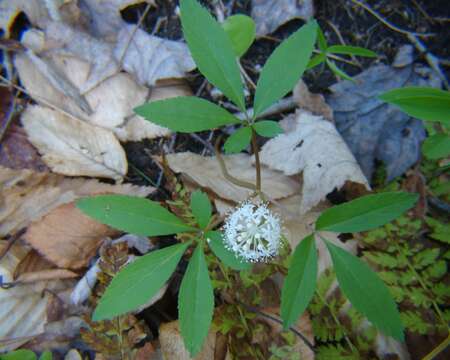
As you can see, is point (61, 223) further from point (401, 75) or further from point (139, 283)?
point (401, 75)

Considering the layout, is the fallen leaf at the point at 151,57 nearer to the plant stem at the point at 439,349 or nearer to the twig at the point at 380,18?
the twig at the point at 380,18

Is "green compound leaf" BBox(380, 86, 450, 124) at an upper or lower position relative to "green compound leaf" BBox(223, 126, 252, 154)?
upper

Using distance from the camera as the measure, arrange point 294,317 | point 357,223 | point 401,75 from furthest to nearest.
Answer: point 401,75
point 357,223
point 294,317

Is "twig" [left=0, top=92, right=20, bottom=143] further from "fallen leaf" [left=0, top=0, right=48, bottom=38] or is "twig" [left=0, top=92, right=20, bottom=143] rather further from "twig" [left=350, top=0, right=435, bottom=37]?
"twig" [left=350, top=0, right=435, bottom=37]

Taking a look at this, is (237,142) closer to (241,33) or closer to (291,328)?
(291,328)

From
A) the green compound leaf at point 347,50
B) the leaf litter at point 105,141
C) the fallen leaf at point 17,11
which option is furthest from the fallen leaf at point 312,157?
the fallen leaf at point 17,11

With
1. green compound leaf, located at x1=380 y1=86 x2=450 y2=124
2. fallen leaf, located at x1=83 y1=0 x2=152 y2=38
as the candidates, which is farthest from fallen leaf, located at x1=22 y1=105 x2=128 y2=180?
green compound leaf, located at x1=380 y1=86 x2=450 y2=124

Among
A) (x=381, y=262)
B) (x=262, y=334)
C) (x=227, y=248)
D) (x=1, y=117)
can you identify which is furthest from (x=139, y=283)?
(x=1, y=117)
